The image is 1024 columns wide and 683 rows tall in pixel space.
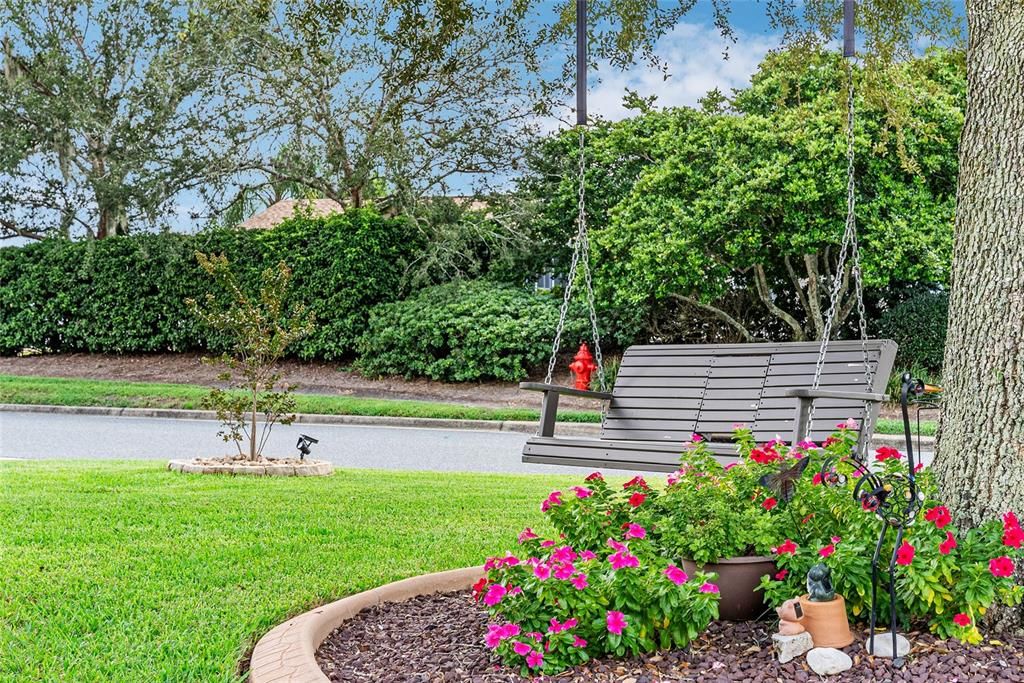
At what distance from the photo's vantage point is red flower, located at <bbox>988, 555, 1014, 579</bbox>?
2545 mm

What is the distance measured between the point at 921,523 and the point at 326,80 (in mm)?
15746

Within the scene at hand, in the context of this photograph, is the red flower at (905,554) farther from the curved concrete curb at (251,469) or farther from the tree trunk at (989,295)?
the curved concrete curb at (251,469)

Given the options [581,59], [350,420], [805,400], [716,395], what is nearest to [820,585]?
[805,400]

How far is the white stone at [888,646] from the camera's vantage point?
257 centimetres

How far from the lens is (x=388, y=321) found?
16453 mm

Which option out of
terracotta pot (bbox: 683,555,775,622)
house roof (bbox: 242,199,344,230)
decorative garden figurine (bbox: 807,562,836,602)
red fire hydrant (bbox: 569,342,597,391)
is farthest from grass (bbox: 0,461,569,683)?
house roof (bbox: 242,199,344,230)

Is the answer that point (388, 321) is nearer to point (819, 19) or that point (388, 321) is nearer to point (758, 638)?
point (819, 19)

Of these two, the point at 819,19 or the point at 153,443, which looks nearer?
the point at 819,19

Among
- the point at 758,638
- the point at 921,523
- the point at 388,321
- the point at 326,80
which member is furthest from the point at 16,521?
the point at 326,80

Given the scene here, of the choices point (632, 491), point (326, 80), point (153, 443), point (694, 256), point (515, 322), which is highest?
point (326, 80)

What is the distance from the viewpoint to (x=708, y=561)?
2.83 meters

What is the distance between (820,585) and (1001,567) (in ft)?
1.61

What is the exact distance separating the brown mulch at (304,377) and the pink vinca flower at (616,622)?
11556mm

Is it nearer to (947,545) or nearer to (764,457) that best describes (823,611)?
(947,545)
